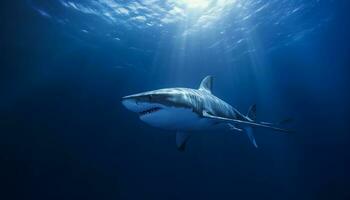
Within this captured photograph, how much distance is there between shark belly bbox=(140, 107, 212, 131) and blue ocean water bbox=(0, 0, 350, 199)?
33.0 ft

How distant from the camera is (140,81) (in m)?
29.8

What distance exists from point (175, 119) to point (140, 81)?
82.2 ft

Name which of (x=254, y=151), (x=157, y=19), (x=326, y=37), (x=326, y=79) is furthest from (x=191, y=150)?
(x=326, y=79)

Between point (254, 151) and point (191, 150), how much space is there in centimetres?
1024

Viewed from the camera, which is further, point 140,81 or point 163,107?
point 140,81

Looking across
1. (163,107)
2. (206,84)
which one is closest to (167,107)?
(163,107)

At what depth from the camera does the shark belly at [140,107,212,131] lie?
4852 millimetres

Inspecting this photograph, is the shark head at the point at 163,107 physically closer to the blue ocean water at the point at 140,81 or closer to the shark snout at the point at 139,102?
the shark snout at the point at 139,102

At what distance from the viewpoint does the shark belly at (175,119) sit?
4852mm

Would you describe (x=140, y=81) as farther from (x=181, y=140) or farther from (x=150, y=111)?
(x=150, y=111)

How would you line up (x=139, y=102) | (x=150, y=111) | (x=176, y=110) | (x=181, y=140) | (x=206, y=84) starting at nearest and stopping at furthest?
(x=139, y=102), (x=150, y=111), (x=176, y=110), (x=181, y=140), (x=206, y=84)

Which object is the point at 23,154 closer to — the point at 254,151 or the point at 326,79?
the point at 254,151

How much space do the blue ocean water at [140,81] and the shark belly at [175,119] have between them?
33.0 ft

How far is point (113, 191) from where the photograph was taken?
84.2 ft
